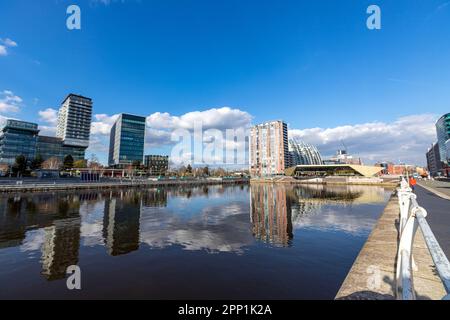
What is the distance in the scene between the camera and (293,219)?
69.8 ft

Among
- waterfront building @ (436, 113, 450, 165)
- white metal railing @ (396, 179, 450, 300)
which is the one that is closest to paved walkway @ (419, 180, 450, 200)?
white metal railing @ (396, 179, 450, 300)

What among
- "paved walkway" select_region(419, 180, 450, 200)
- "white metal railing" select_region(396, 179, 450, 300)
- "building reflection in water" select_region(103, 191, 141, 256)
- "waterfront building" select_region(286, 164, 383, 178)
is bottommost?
"building reflection in water" select_region(103, 191, 141, 256)

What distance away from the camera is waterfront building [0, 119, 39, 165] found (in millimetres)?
118812

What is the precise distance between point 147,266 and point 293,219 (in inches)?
592

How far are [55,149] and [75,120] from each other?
33.9 metres

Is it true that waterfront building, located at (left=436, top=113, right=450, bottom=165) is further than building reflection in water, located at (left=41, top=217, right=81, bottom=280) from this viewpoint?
Yes

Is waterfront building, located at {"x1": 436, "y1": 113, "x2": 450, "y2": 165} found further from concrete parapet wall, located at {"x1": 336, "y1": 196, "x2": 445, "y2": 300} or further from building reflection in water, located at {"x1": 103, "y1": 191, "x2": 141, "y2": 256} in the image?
building reflection in water, located at {"x1": 103, "y1": 191, "x2": 141, "y2": 256}

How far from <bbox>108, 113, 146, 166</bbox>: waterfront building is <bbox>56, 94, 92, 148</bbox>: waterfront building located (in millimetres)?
35363

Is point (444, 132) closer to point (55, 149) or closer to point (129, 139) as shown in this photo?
point (129, 139)

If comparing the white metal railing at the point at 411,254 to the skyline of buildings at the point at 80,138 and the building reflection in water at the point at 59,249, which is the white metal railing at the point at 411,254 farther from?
the skyline of buildings at the point at 80,138

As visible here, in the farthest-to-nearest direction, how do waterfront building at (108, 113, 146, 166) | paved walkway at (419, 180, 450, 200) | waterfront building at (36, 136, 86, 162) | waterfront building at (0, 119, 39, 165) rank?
waterfront building at (108, 113, 146, 166)
waterfront building at (36, 136, 86, 162)
waterfront building at (0, 119, 39, 165)
paved walkway at (419, 180, 450, 200)

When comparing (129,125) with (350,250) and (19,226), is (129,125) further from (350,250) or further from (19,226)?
(350,250)

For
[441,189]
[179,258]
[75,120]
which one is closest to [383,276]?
[179,258]
